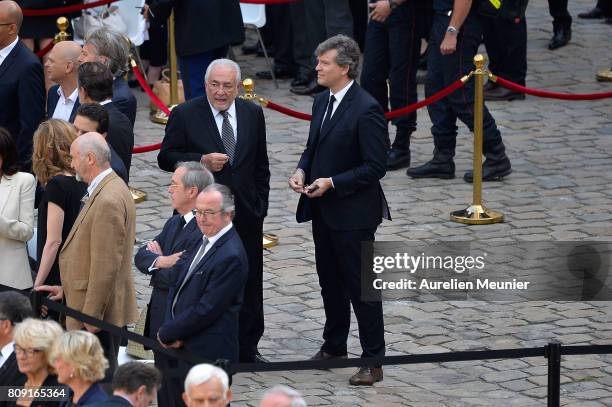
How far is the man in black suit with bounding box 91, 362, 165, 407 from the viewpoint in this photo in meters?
6.93

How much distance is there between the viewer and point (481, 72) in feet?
38.5

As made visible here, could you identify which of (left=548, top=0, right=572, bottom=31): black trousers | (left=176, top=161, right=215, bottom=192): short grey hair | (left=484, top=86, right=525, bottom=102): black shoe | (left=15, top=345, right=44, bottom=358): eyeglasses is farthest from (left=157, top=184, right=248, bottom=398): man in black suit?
(left=548, top=0, right=572, bottom=31): black trousers

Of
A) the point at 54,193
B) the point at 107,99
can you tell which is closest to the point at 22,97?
the point at 107,99

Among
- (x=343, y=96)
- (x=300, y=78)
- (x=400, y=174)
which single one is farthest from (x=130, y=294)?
(x=300, y=78)

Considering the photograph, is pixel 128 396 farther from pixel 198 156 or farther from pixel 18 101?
pixel 18 101

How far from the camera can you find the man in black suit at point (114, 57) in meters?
10.3

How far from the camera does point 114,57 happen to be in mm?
10352

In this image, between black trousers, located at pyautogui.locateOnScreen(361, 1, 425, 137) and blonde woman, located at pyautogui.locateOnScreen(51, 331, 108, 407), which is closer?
blonde woman, located at pyautogui.locateOnScreen(51, 331, 108, 407)

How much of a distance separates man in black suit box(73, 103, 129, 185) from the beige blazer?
1.46 feet

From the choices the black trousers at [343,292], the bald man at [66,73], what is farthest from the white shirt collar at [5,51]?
the black trousers at [343,292]

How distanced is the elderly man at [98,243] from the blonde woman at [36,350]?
1055 millimetres

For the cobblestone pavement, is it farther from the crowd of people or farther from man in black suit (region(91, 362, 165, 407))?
man in black suit (region(91, 362, 165, 407))

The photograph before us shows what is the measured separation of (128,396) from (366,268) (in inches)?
112

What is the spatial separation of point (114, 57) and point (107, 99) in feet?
1.77
